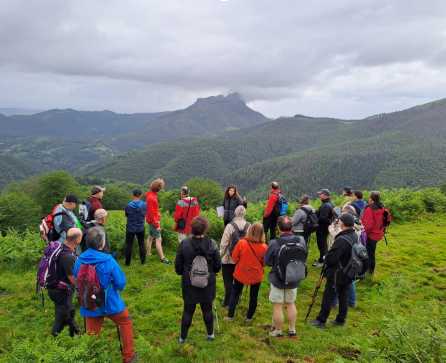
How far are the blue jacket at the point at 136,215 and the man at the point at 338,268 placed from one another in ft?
15.0

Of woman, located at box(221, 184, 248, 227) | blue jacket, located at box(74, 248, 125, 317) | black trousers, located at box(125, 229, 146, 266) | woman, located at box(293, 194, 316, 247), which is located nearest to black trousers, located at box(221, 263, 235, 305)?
blue jacket, located at box(74, 248, 125, 317)

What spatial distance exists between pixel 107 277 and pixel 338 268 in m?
3.96

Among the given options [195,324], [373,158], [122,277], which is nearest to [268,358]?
[195,324]

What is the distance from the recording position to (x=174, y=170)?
629 feet

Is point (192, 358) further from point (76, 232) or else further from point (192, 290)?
point (76, 232)

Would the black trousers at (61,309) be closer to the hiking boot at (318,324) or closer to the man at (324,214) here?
the hiking boot at (318,324)

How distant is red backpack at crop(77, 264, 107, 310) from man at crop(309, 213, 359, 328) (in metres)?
3.88

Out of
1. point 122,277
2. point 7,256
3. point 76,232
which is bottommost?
point 7,256

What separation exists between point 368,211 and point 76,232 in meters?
6.62

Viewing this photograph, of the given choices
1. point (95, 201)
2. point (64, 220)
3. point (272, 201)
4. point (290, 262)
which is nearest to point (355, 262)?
point (290, 262)

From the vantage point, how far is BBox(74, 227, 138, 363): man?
3.47 meters

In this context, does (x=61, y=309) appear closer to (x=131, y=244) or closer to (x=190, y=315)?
(x=190, y=315)

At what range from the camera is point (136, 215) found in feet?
22.5

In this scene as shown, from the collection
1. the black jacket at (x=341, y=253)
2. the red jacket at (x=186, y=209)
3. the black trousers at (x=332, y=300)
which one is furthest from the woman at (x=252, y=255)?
the red jacket at (x=186, y=209)
